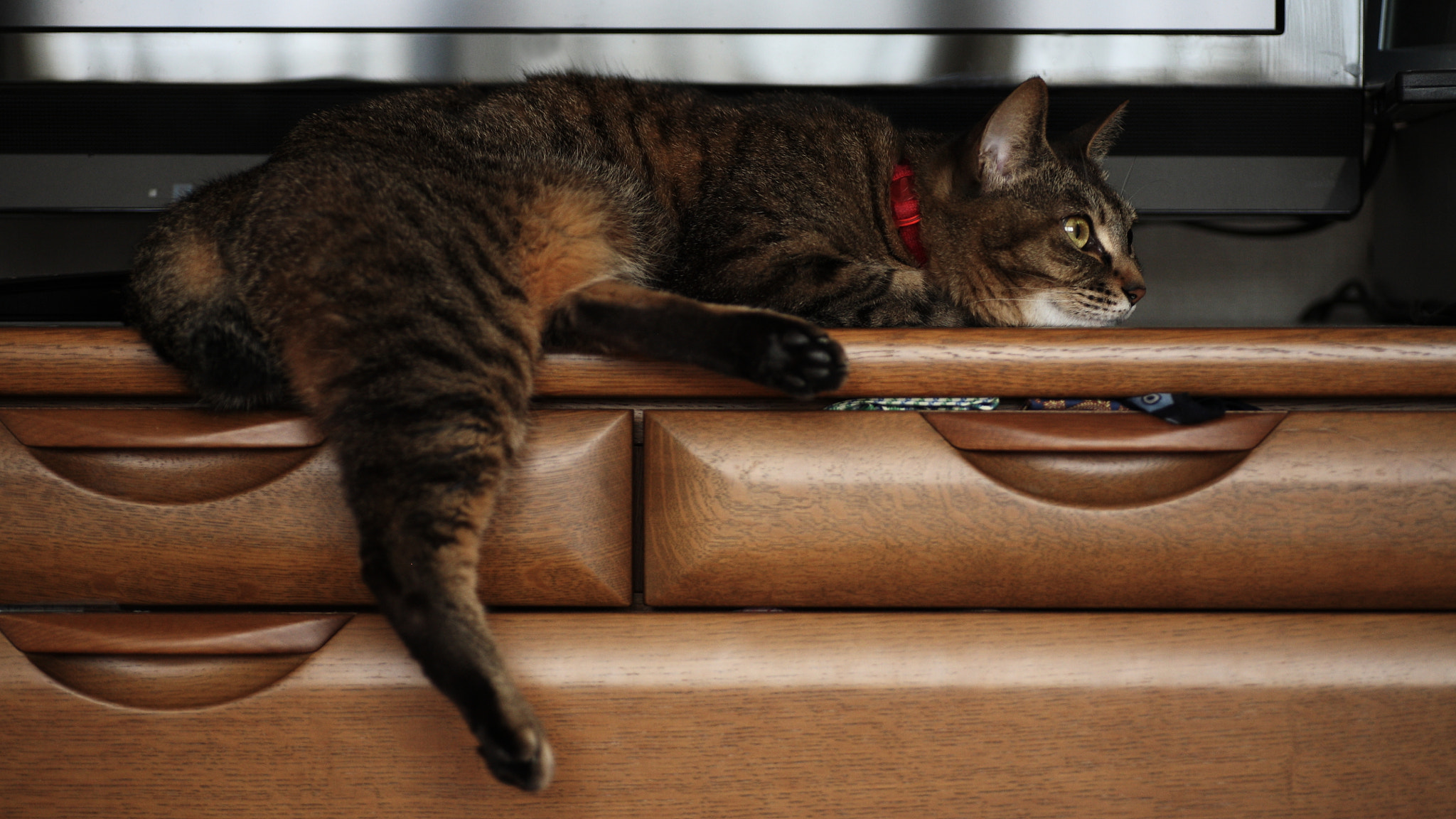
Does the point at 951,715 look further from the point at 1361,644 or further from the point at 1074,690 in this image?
the point at 1361,644

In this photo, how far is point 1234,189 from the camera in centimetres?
99

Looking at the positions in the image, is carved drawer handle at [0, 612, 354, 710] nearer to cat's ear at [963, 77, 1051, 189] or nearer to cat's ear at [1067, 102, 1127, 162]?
cat's ear at [963, 77, 1051, 189]

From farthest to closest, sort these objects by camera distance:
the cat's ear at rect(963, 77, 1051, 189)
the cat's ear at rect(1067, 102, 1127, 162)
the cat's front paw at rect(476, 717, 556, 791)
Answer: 1. the cat's ear at rect(1067, 102, 1127, 162)
2. the cat's ear at rect(963, 77, 1051, 189)
3. the cat's front paw at rect(476, 717, 556, 791)

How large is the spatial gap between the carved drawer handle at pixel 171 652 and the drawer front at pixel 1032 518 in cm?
28

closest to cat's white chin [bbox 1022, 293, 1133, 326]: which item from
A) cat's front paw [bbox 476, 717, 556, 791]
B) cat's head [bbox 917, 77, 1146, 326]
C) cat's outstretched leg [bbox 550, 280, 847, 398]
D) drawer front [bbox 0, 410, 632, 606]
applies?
cat's head [bbox 917, 77, 1146, 326]

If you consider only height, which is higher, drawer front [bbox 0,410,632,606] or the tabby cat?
the tabby cat

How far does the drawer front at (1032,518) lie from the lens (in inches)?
24.0

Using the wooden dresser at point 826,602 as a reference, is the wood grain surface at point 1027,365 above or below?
above

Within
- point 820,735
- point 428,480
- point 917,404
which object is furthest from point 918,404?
point 428,480

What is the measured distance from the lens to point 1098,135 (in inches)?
36.6

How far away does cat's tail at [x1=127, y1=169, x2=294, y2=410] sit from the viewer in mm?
607

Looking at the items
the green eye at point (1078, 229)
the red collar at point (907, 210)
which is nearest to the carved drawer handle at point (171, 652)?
the red collar at point (907, 210)

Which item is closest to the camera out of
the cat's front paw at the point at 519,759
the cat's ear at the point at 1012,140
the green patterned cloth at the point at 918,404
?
the cat's front paw at the point at 519,759

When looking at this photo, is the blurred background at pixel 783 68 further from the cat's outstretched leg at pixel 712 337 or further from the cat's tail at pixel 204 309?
the cat's outstretched leg at pixel 712 337
